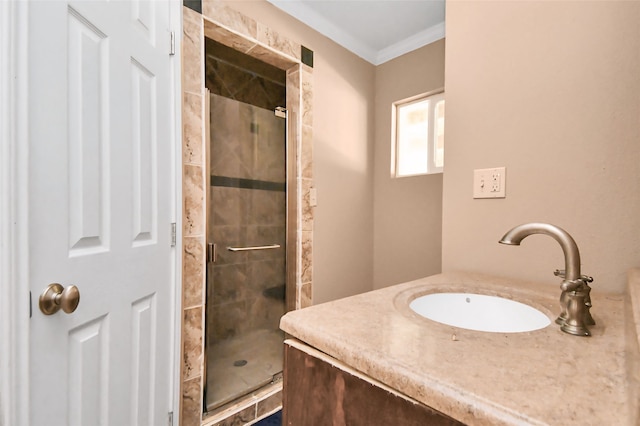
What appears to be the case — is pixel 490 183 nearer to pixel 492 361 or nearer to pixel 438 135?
pixel 492 361

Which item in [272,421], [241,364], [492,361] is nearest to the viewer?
[492,361]

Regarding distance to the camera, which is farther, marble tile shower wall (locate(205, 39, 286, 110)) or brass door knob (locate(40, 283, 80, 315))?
marble tile shower wall (locate(205, 39, 286, 110))

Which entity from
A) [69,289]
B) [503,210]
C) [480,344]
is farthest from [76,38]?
[503,210]

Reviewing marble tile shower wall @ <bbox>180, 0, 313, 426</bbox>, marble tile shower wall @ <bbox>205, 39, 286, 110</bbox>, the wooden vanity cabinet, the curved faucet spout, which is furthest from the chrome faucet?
marble tile shower wall @ <bbox>205, 39, 286, 110</bbox>

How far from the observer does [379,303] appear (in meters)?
0.74

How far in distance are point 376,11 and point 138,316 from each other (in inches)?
82.0


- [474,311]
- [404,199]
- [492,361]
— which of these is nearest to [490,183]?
[474,311]

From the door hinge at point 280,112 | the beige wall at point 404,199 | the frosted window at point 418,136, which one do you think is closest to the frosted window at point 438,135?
the frosted window at point 418,136

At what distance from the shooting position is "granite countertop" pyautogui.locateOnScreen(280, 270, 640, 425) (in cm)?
36

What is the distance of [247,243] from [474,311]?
4.70 ft

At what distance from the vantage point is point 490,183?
1111 millimetres

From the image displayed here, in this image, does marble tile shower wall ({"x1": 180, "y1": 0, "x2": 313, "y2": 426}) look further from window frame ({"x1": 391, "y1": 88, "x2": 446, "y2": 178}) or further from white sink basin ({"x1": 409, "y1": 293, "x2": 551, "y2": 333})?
window frame ({"x1": 391, "y1": 88, "x2": 446, "y2": 178})

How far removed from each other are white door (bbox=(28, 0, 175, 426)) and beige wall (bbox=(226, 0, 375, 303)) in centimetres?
96

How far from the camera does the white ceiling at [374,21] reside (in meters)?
1.79
